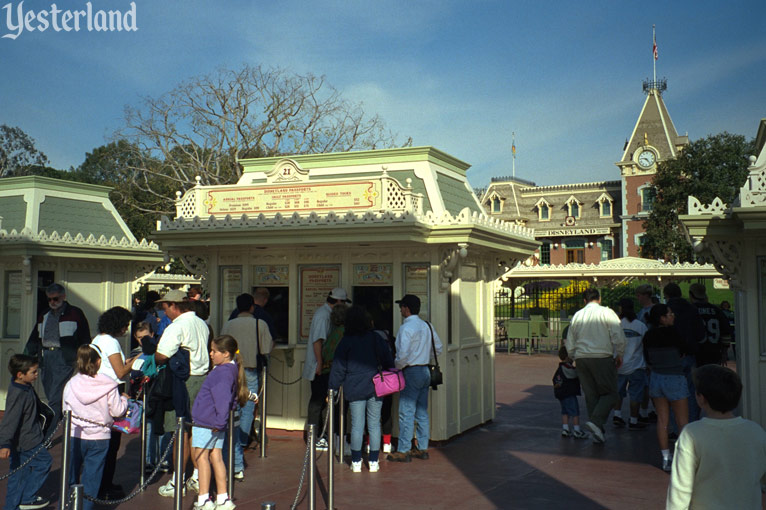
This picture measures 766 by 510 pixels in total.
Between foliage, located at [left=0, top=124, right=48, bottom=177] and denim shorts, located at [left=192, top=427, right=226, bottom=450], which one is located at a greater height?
foliage, located at [left=0, top=124, right=48, bottom=177]

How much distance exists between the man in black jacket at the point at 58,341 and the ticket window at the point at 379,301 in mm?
3429

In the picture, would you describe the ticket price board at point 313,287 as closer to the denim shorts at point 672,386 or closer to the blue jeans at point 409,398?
the blue jeans at point 409,398

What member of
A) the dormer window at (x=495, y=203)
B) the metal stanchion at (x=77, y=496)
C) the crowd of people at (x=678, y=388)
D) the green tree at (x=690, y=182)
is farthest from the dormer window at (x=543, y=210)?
the metal stanchion at (x=77, y=496)

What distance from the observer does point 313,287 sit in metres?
9.69

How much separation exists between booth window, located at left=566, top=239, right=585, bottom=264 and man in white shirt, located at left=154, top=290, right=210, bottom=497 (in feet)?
183

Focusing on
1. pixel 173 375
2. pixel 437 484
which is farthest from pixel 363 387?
pixel 173 375

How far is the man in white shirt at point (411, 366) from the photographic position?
26.4ft

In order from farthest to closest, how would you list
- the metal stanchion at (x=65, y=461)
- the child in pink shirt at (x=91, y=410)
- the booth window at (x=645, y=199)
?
the booth window at (x=645, y=199)
the child in pink shirt at (x=91, y=410)
the metal stanchion at (x=65, y=461)

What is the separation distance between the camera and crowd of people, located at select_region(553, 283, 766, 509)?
127 inches

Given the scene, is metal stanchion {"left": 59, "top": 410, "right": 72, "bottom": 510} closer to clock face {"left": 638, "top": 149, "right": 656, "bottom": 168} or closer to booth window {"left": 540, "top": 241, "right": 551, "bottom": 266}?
clock face {"left": 638, "top": 149, "right": 656, "bottom": 168}

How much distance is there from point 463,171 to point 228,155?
2010 centimetres

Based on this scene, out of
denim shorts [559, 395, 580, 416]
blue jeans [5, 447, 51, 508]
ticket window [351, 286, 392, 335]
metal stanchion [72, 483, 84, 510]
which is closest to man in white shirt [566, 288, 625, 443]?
denim shorts [559, 395, 580, 416]

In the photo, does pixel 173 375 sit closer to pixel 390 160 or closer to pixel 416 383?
pixel 416 383

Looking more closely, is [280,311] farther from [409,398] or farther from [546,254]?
[546,254]
